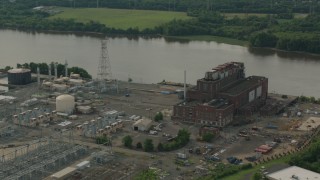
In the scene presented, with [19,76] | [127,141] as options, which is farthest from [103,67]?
[127,141]

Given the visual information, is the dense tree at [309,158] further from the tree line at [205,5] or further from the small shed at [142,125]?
the tree line at [205,5]

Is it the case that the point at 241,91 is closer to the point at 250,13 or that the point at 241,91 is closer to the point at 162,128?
the point at 162,128

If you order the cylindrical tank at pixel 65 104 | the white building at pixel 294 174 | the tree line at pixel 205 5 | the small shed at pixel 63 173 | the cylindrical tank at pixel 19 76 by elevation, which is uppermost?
the tree line at pixel 205 5

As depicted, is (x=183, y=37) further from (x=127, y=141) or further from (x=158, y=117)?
(x=127, y=141)

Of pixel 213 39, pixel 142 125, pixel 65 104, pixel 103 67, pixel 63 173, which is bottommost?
pixel 63 173

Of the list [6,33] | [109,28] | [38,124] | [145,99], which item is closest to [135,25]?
[109,28]

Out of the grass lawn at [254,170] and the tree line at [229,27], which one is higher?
the tree line at [229,27]

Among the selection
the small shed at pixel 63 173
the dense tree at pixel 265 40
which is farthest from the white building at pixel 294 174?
the dense tree at pixel 265 40
